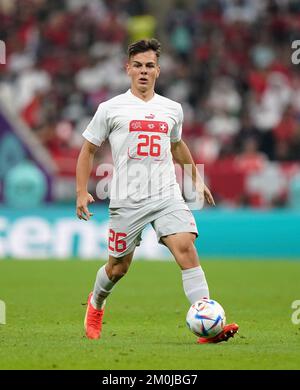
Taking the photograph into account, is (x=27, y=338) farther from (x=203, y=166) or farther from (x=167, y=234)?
(x=203, y=166)

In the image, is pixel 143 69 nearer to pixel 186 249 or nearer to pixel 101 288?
pixel 186 249

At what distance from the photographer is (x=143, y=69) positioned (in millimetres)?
8578

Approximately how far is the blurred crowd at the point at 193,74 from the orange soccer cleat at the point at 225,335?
429 inches

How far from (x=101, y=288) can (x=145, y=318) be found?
1.57 metres

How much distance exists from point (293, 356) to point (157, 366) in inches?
42.9

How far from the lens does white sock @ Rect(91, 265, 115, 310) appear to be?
8.78m

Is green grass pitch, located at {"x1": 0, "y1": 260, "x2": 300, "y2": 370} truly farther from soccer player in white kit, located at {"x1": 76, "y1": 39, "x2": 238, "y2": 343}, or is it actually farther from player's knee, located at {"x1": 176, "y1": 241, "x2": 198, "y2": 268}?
player's knee, located at {"x1": 176, "y1": 241, "x2": 198, "y2": 268}

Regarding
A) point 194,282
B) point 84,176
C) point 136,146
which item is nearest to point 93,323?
point 194,282

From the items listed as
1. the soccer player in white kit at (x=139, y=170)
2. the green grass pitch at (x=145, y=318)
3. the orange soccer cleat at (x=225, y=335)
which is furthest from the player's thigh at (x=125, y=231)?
the orange soccer cleat at (x=225, y=335)

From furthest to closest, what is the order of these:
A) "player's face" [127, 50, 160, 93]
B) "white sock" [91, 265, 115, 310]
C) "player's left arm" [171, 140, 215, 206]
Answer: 1. "player's left arm" [171, 140, 215, 206]
2. "white sock" [91, 265, 115, 310]
3. "player's face" [127, 50, 160, 93]

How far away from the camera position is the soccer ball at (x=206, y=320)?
8.13 metres

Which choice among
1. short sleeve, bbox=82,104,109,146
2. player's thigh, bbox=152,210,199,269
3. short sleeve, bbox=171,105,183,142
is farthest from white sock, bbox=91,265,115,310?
short sleeve, bbox=171,105,183,142

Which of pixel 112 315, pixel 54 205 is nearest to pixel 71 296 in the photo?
pixel 112 315

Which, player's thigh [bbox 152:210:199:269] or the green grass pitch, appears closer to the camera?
the green grass pitch
